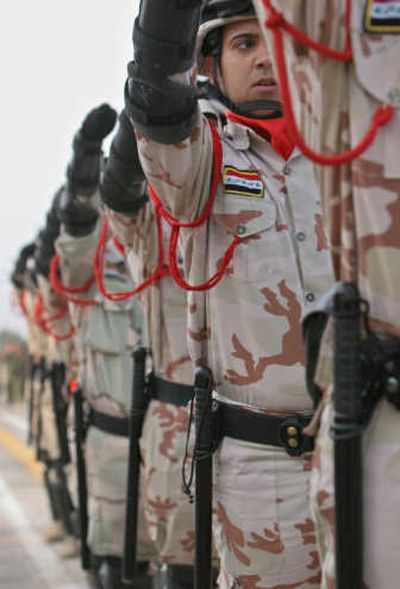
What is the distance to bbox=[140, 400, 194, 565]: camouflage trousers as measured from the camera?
3322 millimetres

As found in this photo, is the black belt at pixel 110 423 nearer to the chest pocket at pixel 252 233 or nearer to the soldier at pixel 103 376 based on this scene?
the soldier at pixel 103 376

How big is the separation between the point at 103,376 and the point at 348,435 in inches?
140

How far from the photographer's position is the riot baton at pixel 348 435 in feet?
4.90

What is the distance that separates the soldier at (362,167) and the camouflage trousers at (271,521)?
78cm

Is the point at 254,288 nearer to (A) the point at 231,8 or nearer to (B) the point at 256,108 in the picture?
(B) the point at 256,108

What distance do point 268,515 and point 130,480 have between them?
144cm

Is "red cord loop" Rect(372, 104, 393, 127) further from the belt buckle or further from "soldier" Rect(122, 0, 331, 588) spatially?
the belt buckle

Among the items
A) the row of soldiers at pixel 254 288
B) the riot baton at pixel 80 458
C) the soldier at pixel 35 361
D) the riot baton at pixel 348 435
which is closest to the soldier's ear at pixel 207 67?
the row of soldiers at pixel 254 288

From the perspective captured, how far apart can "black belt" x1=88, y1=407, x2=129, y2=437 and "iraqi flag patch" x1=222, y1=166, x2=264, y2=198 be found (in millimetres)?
2513

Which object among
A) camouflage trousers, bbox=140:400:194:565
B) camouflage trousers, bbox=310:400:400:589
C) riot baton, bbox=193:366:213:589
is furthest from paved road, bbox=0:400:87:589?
camouflage trousers, bbox=310:400:400:589

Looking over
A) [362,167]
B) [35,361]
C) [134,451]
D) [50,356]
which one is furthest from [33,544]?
[362,167]

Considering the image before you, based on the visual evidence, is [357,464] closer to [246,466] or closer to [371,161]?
[371,161]

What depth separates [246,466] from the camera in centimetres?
240

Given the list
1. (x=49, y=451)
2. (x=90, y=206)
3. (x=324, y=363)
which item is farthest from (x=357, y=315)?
(x=49, y=451)
